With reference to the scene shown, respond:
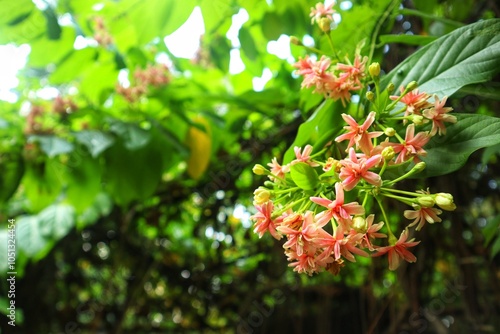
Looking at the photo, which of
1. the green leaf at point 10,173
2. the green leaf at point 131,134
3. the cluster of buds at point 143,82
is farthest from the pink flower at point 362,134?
the green leaf at point 10,173

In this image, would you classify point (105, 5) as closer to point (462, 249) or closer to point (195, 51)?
point (195, 51)

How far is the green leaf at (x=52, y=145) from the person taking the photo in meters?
0.77

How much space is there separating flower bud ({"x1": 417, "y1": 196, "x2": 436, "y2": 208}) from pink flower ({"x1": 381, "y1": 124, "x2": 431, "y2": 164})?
1.3 inches

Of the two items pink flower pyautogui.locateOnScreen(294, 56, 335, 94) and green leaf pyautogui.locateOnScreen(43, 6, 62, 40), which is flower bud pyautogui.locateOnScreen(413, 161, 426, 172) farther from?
green leaf pyautogui.locateOnScreen(43, 6, 62, 40)

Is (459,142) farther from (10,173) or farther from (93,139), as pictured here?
(10,173)

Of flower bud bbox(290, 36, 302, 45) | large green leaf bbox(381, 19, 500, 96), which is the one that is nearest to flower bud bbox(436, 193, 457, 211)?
large green leaf bbox(381, 19, 500, 96)

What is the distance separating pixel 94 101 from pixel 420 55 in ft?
2.65

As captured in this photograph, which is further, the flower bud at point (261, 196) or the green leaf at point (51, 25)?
the green leaf at point (51, 25)

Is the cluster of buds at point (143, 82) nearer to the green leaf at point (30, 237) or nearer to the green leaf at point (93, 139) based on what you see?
the green leaf at point (93, 139)

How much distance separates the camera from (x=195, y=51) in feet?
3.80

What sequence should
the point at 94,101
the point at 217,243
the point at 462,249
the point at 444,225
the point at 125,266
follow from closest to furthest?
the point at 462,249, the point at 444,225, the point at 94,101, the point at 217,243, the point at 125,266

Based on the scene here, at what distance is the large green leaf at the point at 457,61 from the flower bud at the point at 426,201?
10 centimetres

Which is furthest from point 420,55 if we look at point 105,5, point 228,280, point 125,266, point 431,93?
point 125,266

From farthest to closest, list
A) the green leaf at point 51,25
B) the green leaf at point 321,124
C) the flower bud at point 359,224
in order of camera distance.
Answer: the green leaf at point 51,25, the green leaf at point 321,124, the flower bud at point 359,224
